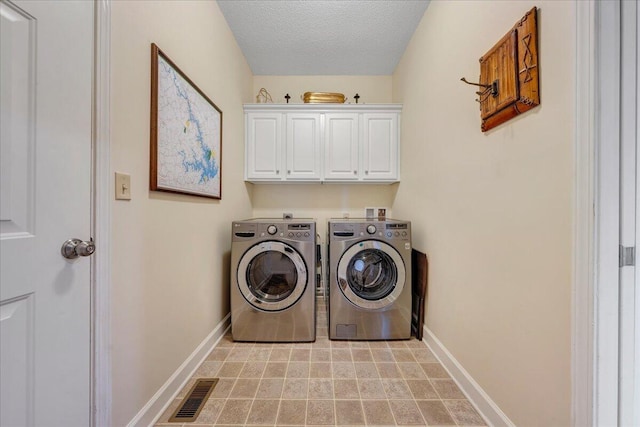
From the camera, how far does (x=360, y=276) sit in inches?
82.8

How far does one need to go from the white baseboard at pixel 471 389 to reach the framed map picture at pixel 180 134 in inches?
75.6

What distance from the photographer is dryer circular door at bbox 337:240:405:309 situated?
2025 millimetres

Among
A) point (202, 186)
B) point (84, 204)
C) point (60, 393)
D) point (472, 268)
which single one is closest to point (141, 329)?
point (60, 393)

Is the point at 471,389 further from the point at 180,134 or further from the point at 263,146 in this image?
the point at 263,146

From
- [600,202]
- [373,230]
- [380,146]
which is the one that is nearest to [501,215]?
[600,202]

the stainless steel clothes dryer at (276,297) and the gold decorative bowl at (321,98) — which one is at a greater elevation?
the gold decorative bowl at (321,98)

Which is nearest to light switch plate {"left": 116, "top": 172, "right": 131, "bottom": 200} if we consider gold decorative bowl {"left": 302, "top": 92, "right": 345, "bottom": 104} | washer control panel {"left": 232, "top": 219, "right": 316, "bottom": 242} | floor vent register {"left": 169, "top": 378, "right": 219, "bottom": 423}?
washer control panel {"left": 232, "top": 219, "right": 316, "bottom": 242}

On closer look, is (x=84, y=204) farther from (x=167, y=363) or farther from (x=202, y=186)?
(x=167, y=363)

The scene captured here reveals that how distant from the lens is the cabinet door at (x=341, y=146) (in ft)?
8.86

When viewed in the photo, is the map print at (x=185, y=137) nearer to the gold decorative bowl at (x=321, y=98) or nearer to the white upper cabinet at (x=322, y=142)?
the white upper cabinet at (x=322, y=142)

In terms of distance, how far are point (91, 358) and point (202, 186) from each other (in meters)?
1.06

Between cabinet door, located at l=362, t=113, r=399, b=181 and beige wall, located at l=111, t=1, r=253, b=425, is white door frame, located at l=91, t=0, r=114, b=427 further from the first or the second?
cabinet door, located at l=362, t=113, r=399, b=181

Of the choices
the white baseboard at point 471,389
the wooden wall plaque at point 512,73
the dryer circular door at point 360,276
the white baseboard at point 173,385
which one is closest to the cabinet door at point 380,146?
the dryer circular door at point 360,276

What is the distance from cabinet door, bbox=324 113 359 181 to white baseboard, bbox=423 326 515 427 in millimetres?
1668
